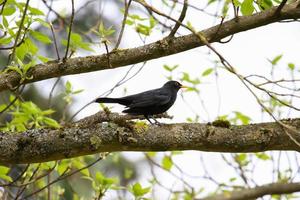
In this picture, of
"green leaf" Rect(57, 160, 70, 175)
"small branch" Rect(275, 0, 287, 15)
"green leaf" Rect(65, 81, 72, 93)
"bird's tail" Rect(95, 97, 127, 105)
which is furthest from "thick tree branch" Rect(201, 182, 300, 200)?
"green leaf" Rect(65, 81, 72, 93)

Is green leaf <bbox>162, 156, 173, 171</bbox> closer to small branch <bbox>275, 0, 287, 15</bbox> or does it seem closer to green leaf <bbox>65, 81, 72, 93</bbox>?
green leaf <bbox>65, 81, 72, 93</bbox>

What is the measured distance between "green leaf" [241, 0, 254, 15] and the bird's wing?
1.81 metres

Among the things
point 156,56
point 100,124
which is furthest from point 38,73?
point 156,56

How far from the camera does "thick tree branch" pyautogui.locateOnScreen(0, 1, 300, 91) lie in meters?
3.14

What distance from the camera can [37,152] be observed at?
323 centimetres

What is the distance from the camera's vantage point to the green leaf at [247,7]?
3135 mm

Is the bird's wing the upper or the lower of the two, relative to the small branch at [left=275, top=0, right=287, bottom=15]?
upper

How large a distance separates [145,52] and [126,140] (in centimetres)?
55

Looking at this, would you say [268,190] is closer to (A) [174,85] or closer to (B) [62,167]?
(B) [62,167]

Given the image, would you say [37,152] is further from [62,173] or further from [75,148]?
[62,173]

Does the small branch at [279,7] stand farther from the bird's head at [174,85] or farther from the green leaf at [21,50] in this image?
the bird's head at [174,85]

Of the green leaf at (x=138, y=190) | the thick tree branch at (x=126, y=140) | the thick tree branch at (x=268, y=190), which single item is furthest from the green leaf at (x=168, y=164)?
the thick tree branch at (x=268, y=190)

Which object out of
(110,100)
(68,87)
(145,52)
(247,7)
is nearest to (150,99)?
(110,100)

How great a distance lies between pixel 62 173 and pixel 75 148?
3.44 ft
